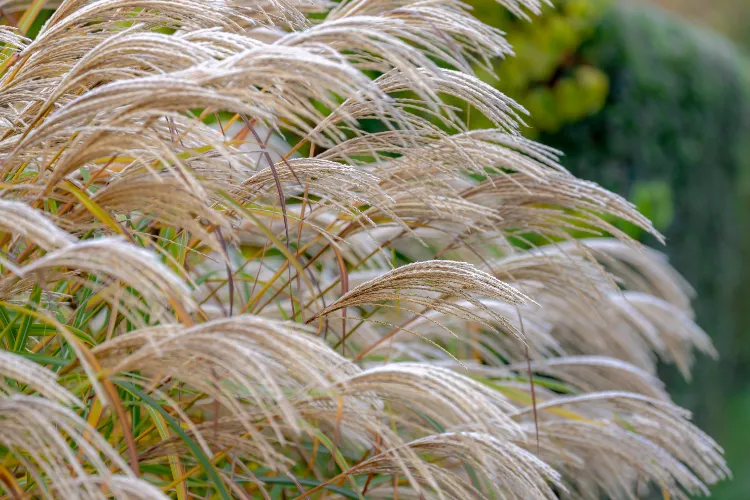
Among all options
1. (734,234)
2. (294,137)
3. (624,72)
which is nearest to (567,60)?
(624,72)

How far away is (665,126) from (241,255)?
373 cm

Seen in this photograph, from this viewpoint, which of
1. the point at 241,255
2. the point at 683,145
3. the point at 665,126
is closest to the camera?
the point at 241,255

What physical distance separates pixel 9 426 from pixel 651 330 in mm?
1471

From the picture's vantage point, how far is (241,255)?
1.21 metres

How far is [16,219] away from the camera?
2.73 ft

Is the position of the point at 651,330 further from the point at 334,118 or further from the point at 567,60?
the point at 567,60

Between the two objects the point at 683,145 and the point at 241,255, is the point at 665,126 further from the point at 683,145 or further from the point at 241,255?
the point at 241,255

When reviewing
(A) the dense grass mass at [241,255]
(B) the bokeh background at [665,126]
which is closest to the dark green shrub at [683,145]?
(B) the bokeh background at [665,126]

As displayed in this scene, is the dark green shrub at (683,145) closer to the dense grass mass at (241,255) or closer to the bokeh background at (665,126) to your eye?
the bokeh background at (665,126)

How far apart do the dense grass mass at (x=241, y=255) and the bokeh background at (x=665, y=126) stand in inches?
72.8

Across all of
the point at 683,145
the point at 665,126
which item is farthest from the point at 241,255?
the point at 683,145

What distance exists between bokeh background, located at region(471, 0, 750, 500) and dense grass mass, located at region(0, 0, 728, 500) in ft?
6.06

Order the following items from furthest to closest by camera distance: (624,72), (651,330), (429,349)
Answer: (624,72) < (429,349) < (651,330)

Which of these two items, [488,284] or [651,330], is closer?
[488,284]
